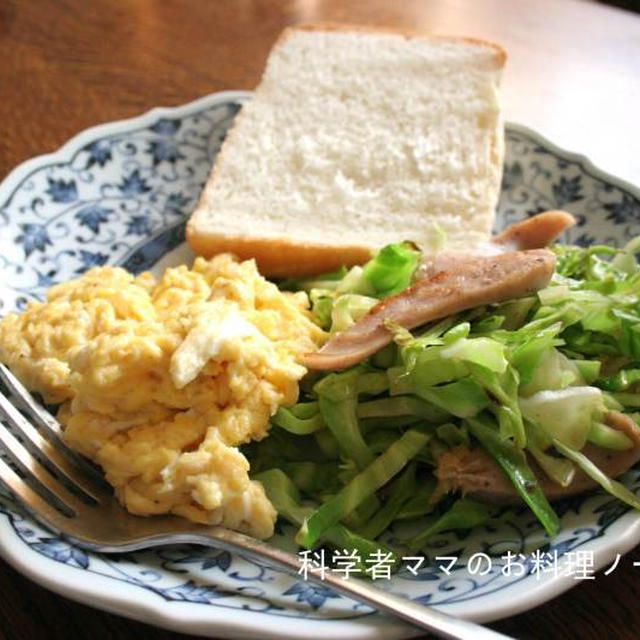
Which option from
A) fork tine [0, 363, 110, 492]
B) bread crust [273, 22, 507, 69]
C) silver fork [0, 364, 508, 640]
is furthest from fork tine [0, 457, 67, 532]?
bread crust [273, 22, 507, 69]

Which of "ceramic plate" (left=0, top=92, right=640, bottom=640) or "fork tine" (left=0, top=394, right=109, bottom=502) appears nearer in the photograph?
"ceramic plate" (left=0, top=92, right=640, bottom=640)

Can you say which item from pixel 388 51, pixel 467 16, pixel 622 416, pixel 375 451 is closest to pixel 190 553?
pixel 375 451

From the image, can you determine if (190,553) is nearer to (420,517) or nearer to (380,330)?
(420,517)

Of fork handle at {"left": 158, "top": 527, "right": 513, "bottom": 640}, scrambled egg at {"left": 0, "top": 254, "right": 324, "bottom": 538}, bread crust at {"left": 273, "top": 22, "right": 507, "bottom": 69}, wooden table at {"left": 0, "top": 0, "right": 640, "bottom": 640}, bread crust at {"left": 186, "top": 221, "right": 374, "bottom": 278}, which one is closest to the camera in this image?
fork handle at {"left": 158, "top": 527, "right": 513, "bottom": 640}

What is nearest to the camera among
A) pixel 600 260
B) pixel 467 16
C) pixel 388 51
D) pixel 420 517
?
pixel 420 517

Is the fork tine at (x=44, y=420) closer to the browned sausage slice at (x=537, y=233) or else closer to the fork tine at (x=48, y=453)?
the fork tine at (x=48, y=453)

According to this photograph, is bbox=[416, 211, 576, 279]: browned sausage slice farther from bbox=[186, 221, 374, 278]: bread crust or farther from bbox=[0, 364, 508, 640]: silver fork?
bbox=[0, 364, 508, 640]: silver fork

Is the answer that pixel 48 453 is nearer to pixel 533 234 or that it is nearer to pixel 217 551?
pixel 217 551
